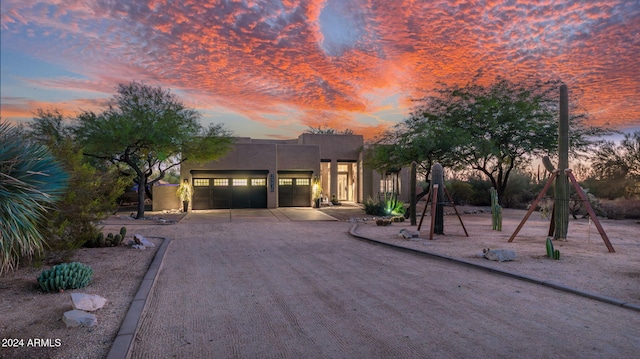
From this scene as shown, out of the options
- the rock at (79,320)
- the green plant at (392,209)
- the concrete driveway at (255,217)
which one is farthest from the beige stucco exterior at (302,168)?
the rock at (79,320)

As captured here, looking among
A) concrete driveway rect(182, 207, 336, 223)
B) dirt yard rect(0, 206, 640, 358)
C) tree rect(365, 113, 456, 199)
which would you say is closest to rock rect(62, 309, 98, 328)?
dirt yard rect(0, 206, 640, 358)

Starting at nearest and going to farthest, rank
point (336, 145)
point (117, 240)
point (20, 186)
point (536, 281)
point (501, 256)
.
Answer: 1. point (20, 186)
2. point (536, 281)
3. point (501, 256)
4. point (117, 240)
5. point (336, 145)

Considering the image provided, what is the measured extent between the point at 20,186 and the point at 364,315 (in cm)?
600

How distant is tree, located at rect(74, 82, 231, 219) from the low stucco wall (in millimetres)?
3094

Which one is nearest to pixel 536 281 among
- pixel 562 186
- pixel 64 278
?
pixel 562 186

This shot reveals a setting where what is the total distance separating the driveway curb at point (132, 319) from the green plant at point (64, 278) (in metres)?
0.97

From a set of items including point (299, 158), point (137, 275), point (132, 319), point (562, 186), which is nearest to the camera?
point (132, 319)

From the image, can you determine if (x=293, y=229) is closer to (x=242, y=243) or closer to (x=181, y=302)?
(x=242, y=243)

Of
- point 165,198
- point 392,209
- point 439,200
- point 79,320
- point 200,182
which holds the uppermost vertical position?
point 200,182

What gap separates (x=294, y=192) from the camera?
3098cm

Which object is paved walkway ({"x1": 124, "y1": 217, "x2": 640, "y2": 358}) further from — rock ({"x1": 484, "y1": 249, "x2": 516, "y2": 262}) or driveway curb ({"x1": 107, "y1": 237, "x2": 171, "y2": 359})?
rock ({"x1": 484, "y1": 249, "x2": 516, "y2": 262})

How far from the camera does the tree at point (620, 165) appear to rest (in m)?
25.1

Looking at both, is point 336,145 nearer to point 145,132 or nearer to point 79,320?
point 145,132

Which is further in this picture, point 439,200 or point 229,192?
point 229,192
